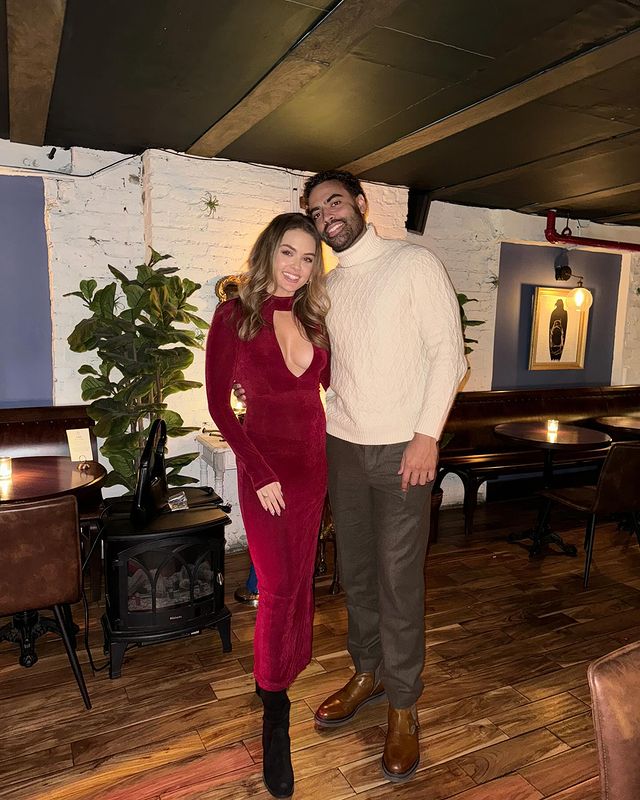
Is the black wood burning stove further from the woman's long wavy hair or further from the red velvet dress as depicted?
the woman's long wavy hair

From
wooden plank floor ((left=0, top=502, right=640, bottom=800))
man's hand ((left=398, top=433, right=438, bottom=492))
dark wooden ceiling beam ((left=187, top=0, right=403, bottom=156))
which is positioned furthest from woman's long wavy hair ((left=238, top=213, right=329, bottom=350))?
wooden plank floor ((left=0, top=502, right=640, bottom=800))

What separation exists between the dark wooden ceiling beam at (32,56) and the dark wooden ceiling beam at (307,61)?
89 centimetres

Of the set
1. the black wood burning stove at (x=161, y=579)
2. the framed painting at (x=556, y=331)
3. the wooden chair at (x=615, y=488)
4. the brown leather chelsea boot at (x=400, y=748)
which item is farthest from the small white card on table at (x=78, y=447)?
the framed painting at (x=556, y=331)

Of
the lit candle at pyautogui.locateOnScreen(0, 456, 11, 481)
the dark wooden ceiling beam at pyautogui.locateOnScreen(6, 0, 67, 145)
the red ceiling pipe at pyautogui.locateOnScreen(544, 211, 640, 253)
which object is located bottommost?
the lit candle at pyautogui.locateOnScreen(0, 456, 11, 481)

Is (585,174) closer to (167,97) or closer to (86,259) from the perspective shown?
(167,97)

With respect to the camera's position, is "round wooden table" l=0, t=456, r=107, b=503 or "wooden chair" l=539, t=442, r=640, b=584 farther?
"wooden chair" l=539, t=442, r=640, b=584

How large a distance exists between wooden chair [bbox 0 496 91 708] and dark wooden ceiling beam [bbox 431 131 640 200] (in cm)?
365

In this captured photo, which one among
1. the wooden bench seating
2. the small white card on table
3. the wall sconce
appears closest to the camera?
the small white card on table

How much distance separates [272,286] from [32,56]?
5.53 feet

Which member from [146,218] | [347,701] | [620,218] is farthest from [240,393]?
[620,218]

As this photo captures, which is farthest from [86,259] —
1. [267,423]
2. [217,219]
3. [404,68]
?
[267,423]

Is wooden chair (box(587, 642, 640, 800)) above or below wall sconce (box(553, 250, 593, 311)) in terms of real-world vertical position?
below

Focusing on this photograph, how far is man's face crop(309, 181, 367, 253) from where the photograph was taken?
1.96 m

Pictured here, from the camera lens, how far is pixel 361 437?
2008 mm
